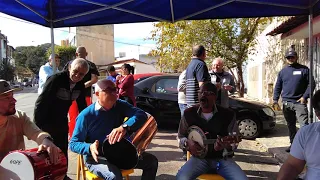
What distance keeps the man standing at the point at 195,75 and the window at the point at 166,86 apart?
10.3 feet

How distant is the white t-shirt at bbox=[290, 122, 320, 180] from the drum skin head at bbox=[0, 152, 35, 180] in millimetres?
1835

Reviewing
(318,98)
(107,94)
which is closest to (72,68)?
(107,94)

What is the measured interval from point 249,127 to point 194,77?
9.48 ft

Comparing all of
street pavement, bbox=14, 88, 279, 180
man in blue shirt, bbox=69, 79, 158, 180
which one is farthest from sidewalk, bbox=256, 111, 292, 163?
man in blue shirt, bbox=69, 79, 158, 180

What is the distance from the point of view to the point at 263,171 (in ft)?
16.6

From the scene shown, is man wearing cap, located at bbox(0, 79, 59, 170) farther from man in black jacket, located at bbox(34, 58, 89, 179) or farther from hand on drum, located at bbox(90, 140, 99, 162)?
man in black jacket, located at bbox(34, 58, 89, 179)

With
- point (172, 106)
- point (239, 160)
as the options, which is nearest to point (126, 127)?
point (239, 160)


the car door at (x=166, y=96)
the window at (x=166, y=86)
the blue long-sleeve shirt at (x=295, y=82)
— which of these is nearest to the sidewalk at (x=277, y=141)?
the blue long-sleeve shirt at (x=295, y=82)

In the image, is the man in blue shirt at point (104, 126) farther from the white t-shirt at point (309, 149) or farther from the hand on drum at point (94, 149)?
the white t-shirt at point (309, 149)

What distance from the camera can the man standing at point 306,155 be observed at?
2.30m

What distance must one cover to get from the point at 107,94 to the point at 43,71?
9.40ft

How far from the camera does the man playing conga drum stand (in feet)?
10.7

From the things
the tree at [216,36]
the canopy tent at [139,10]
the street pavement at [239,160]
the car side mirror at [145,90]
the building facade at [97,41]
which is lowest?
the street pavement at [239,160]

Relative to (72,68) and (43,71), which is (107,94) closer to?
(72,68)
